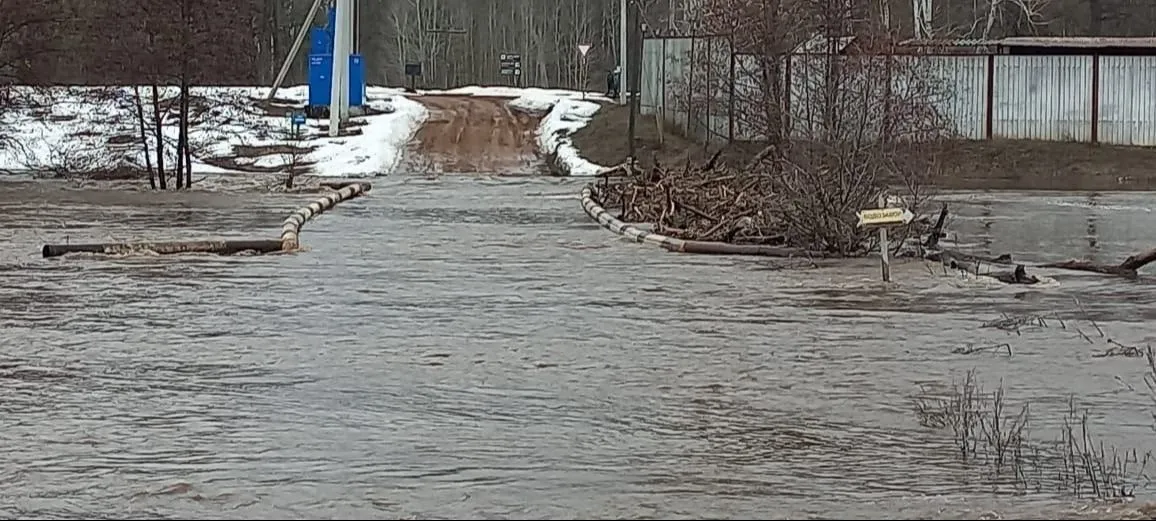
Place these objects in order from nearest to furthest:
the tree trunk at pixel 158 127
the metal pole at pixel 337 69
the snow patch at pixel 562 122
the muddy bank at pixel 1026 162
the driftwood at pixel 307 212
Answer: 1. the driftwood at pixel 307 212
2. the tree trunk at pixel 158 127
3. the muddy bank at pixel 1026 162
4. the snow patch at pixel 562 122
5. the metal pole at pixel 337 69

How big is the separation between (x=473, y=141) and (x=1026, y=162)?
14913 millimetres

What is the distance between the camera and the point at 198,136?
1681 inches

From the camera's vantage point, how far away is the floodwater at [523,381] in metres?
7.32

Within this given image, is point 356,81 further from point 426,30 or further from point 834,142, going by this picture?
point 834,142

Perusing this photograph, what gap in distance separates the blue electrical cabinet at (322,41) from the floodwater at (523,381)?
30.4 metres

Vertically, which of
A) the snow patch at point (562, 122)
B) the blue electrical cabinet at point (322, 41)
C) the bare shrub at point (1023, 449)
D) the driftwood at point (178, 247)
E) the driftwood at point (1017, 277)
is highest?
the blue electrical cabinet at point (322, 41)

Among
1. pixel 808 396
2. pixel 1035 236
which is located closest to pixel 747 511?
pixel 808 396

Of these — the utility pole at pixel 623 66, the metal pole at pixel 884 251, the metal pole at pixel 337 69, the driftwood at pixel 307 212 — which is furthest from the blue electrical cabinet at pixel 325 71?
the metal pole at pixel 884 251

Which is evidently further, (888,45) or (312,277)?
(888,45)

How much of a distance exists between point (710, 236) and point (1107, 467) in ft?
40.9

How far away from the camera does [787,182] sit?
19078mm

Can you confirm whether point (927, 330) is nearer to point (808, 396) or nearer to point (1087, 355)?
point (1087, 355)

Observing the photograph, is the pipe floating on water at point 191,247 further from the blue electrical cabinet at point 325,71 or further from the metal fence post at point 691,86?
the blue electrical cabinet at point 325,71

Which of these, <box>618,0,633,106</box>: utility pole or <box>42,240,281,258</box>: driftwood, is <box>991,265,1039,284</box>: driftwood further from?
<box>618,0,633,106</box>: utility pole
